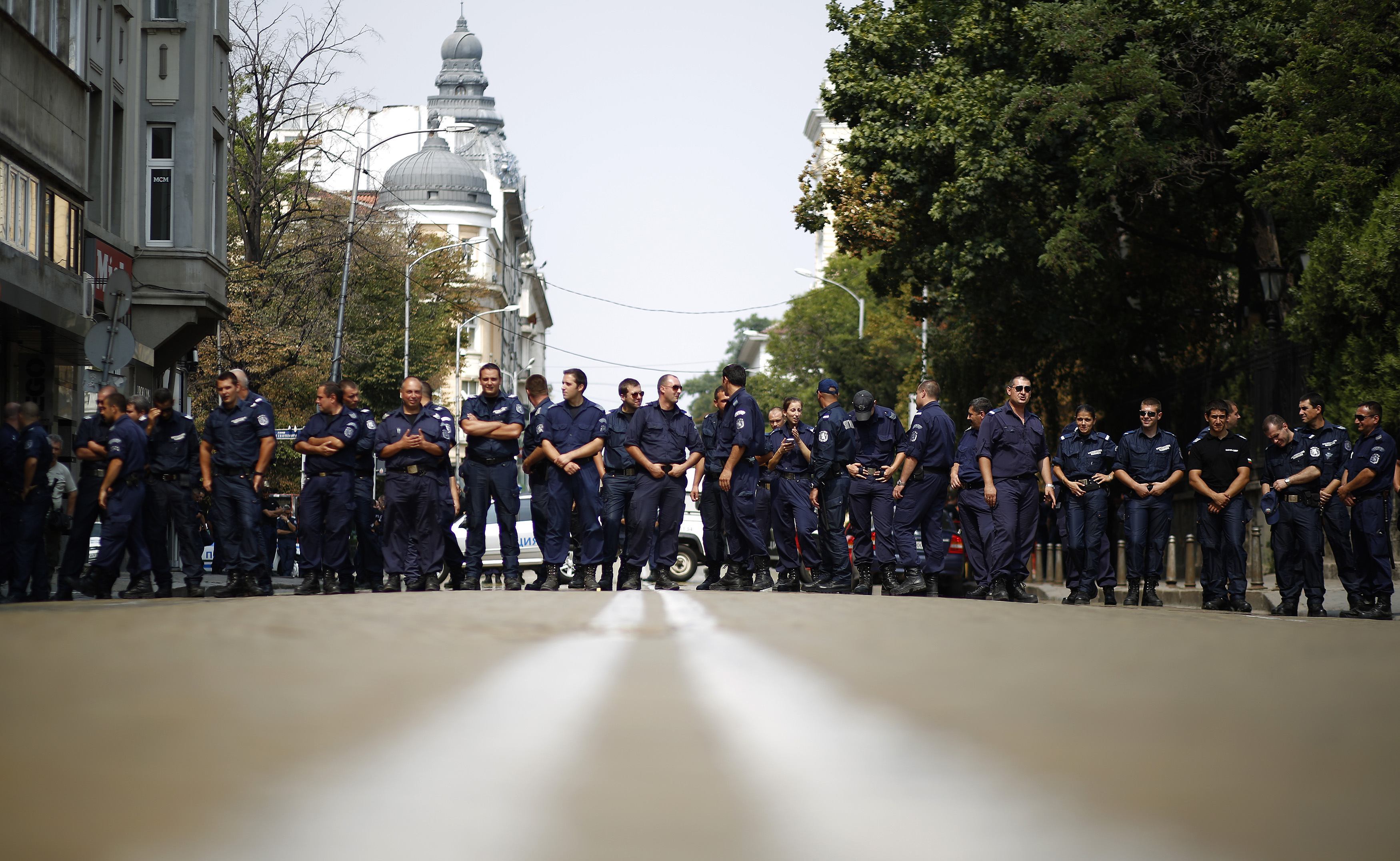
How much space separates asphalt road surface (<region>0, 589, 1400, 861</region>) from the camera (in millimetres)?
1538

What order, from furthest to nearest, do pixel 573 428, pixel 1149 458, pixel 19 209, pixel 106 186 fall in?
pixel 106 186, pixel 19 209, pixel 1149 458, pixel 573 428

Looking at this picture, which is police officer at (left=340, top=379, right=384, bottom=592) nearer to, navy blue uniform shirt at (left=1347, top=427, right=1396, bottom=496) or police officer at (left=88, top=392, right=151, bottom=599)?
police officer at (left=88, top=392, right=151, bottom=599)

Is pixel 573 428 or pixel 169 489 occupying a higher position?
pixel 573 428

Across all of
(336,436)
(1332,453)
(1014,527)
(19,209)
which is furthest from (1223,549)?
(19,209)

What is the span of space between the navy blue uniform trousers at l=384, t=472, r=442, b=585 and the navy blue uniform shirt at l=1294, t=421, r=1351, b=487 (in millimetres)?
7333

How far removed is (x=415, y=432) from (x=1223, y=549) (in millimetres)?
6976

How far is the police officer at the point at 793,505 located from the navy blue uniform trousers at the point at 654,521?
1526 mm

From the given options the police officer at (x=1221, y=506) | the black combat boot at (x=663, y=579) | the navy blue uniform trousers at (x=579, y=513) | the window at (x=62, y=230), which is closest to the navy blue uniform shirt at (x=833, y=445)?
the black combat boot at (x=663, y=579)

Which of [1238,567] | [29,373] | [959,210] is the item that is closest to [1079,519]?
[1238,567]

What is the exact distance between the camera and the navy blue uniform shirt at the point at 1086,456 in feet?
47.6

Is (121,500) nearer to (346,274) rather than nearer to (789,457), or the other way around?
(789,457)

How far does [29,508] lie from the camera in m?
14.2

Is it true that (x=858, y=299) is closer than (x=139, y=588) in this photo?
No

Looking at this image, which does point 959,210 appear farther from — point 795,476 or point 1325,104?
point 795,476
